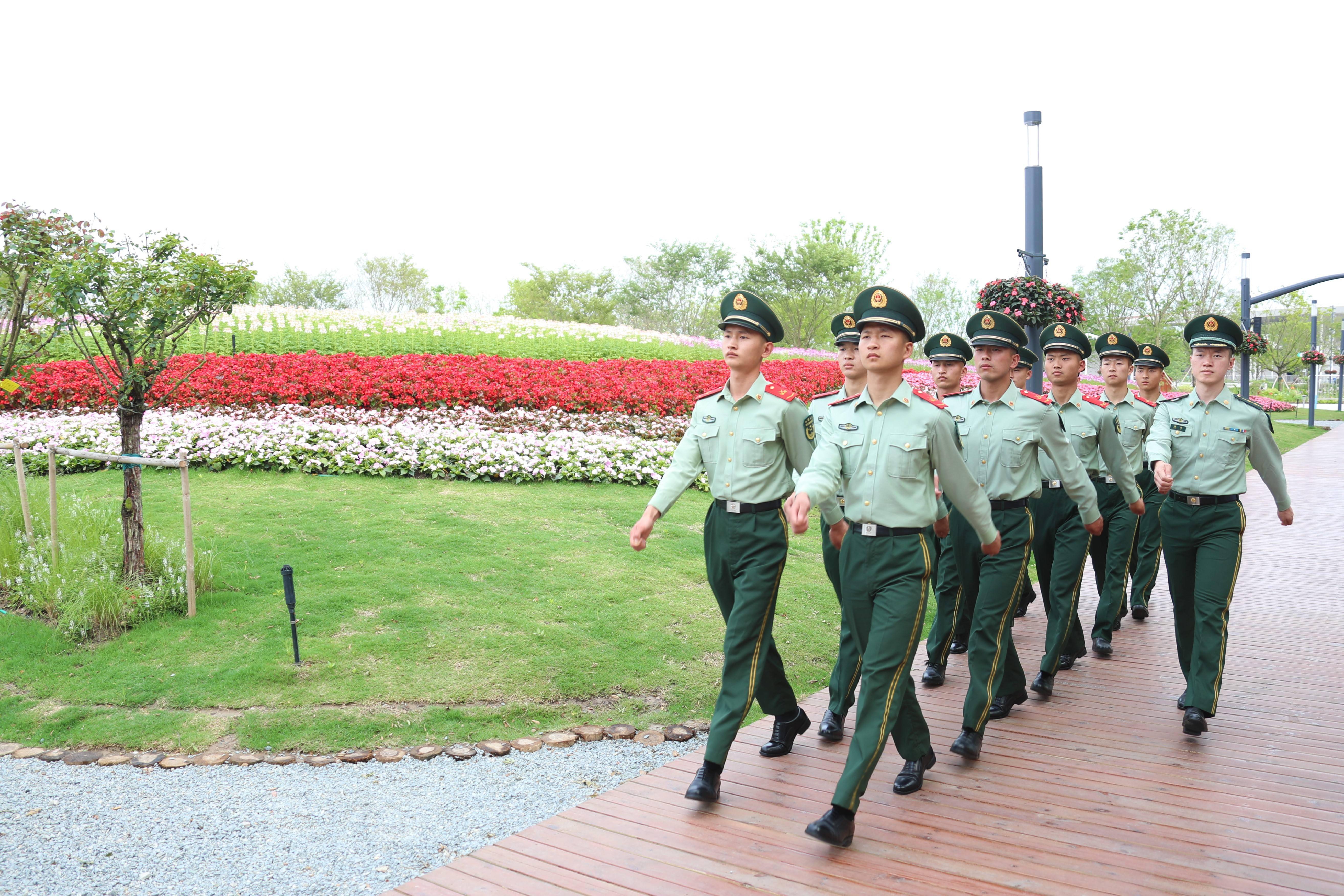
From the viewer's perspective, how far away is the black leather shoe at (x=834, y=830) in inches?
138

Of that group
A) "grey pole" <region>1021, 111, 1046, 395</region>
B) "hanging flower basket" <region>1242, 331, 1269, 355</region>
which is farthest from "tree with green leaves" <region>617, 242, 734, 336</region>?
"grey pole" <region>1021, 111, 1046, 395</region>

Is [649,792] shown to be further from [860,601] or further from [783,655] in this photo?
[783,655]

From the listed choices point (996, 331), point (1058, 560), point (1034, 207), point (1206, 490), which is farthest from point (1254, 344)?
point (996, 331)

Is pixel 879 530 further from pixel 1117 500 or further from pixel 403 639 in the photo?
pixel 1117 500

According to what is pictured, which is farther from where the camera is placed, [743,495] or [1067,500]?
[1067,500]

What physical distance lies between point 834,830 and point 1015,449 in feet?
7.80

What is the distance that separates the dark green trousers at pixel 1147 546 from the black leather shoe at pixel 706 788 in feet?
15.2

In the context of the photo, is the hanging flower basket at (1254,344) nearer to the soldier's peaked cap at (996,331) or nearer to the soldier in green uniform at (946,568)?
the soldier in green uniform at (946,568)

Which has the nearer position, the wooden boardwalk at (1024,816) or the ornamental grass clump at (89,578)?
the wooden boardwalk at (1024,816)

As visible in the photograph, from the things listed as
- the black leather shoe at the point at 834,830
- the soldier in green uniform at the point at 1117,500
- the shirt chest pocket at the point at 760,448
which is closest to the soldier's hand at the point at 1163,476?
Result: the soldier in green uniform at the point at 1117,500

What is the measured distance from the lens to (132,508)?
6.65 metres

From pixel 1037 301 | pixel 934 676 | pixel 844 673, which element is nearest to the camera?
pixel 844 673

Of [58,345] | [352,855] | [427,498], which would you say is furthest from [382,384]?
[352,855]

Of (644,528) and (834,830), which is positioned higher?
(644,528)
